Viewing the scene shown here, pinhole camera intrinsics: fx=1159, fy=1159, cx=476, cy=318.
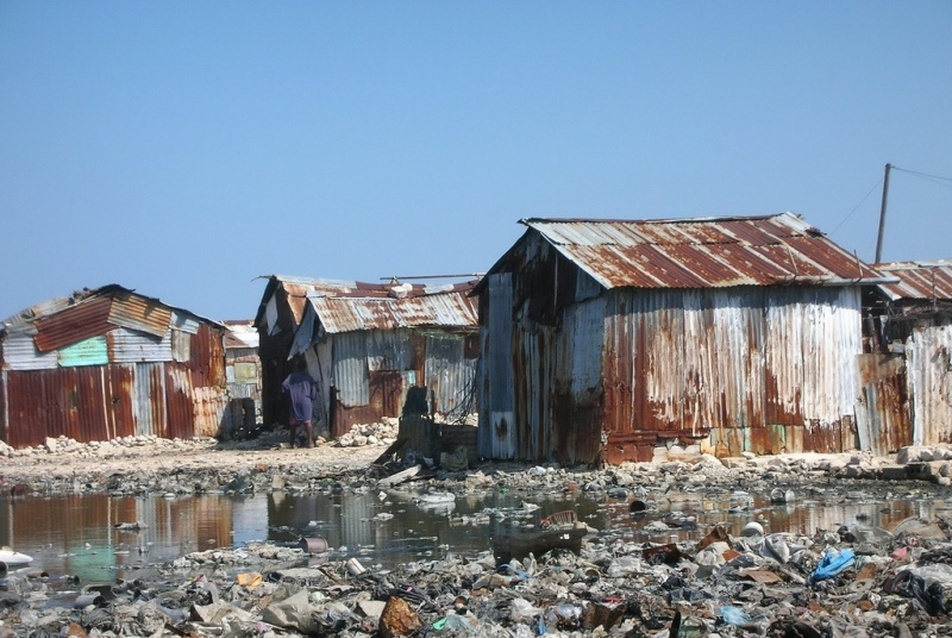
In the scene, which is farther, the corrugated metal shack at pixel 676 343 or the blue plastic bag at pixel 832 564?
the corrugated metal shack at pixel 676 343

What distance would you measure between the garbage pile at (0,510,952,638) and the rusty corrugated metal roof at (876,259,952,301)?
11.9 metres

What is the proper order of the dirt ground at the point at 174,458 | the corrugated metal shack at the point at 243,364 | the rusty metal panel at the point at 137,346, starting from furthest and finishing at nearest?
the corrugated metal shack at the point at 243,364, the rusty metal panel at the point at 137,346, the dirt ground at the point at 174,458

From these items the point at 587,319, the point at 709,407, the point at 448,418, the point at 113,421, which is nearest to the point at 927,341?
the point at 709,407

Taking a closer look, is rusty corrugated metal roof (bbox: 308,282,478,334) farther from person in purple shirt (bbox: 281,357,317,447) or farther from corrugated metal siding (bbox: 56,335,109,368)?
corrugated metal siding (bbox: 56,335,109,368)

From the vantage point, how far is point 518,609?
827cm

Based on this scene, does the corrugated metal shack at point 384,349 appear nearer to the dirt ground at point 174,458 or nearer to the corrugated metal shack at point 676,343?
the dirt ground at point 174,458

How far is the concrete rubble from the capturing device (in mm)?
7852

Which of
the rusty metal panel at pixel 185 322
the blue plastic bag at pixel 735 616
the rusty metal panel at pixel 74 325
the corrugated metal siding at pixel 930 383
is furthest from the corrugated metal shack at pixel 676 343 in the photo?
the rusty metal panel at pixel 74 325

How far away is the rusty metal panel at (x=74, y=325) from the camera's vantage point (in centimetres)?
3025

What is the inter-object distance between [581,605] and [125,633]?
3.25 m

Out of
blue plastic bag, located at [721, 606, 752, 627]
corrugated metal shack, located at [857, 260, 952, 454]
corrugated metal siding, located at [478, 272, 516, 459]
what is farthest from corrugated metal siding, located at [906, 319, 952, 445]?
blue plastic bag, located at [721, 606, 752, 627]

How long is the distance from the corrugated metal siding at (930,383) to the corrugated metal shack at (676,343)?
1054 millimetres

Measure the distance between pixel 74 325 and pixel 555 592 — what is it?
79.9ft

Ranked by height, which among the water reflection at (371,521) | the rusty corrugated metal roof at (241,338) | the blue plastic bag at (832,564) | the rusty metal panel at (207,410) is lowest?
the water reflection at (371,521)
